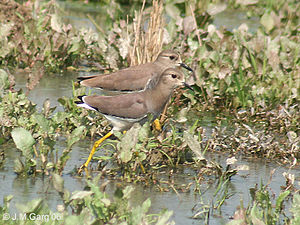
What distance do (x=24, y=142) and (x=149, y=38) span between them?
10.7ft

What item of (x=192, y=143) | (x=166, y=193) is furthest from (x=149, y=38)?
(x=166, y=193)

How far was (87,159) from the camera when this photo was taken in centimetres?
614

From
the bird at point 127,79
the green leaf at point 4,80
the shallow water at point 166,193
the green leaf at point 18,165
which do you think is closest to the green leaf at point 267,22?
the bird at point 127,79

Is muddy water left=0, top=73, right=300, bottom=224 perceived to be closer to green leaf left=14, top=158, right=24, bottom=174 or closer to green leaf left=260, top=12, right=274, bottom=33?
green leaf left=14, top=158, right=24, bottom=174

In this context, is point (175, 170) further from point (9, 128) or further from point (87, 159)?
point (9, 128)

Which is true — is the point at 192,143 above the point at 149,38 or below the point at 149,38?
below

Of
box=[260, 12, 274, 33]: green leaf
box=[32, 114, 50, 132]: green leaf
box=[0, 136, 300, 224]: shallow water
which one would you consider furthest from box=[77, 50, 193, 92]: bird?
box=[260, 12, 274, 33]: green leaf

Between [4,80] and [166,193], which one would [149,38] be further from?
[166,193]

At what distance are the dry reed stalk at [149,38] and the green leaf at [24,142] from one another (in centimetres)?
315

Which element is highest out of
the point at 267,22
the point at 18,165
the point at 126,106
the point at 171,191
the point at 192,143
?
the point at 267,22

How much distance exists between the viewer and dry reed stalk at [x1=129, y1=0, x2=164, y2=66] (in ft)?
27.0

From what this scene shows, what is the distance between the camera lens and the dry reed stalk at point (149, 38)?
8.23 m

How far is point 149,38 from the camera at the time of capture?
8266 mm

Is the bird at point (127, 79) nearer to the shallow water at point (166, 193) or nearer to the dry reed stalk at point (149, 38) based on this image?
the dry reed stalk at point (149, 38)
